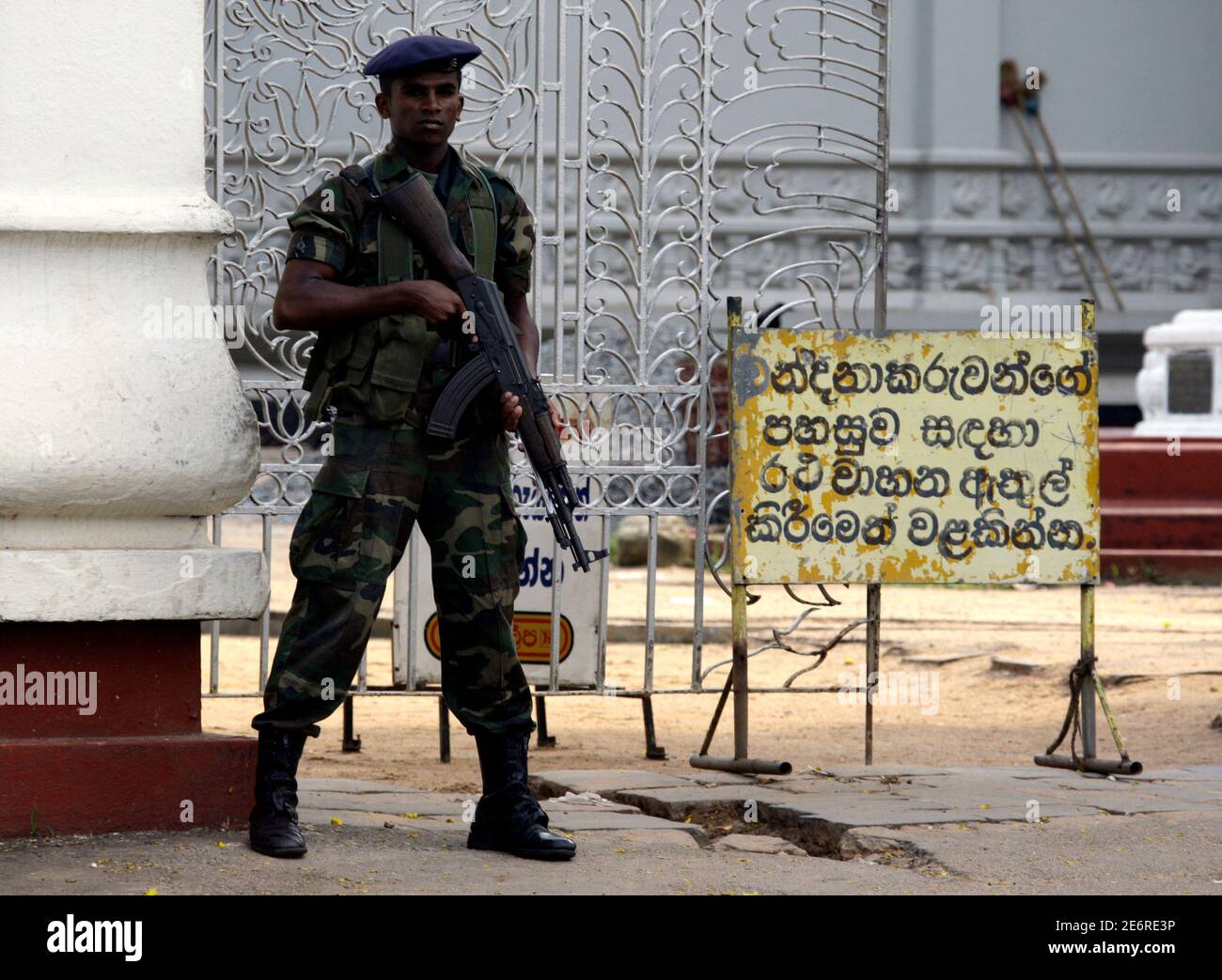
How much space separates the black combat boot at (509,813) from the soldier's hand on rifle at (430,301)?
97 cm

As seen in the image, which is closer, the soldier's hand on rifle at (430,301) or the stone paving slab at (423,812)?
the soldier's hand on rifle at (430,301)

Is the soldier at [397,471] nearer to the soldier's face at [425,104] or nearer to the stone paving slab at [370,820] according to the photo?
the soldier's face at [425,104]

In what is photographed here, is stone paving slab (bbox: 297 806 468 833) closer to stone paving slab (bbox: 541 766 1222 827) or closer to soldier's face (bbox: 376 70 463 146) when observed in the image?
stone paving slab (bbox: 541 766 1222 827)

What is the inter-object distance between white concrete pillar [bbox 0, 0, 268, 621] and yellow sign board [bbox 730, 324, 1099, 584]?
73.8 inches

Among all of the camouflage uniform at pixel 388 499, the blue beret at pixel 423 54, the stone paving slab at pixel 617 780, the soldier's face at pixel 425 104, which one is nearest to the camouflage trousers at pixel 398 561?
the camouflage uniform at pixel 388 499

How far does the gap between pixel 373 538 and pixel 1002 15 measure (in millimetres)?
14992

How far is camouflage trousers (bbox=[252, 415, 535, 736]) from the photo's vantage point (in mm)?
4137

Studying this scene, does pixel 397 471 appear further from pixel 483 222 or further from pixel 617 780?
pixel 617 780

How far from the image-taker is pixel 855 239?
16.9 metres

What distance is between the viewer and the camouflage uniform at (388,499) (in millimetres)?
4141

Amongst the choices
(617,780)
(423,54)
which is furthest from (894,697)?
(423,54)

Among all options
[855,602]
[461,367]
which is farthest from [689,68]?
[855,602]
